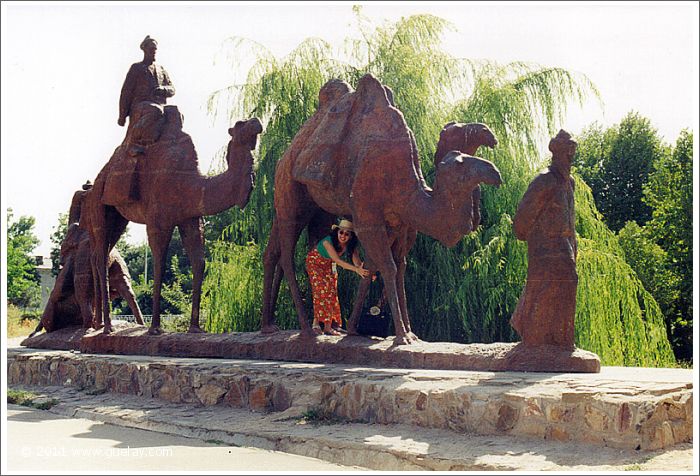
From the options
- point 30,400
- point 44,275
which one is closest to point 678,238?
point 30,400

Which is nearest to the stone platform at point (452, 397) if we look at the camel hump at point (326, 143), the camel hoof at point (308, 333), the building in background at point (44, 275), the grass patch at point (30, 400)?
the camel hoof at point (308, 333)

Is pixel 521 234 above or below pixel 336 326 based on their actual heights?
above

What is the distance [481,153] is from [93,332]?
634 cm

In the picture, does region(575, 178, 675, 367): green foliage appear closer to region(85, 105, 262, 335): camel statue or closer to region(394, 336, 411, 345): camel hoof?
region(394, 336, 411, 345): camel hoof

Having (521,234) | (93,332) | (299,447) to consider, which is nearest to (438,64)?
(93,332)

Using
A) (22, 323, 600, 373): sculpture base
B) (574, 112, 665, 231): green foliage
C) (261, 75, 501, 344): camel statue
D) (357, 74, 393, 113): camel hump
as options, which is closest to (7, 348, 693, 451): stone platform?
(22, 323, 600, 373): sculpture base

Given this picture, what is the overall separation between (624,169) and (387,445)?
25.7 meters

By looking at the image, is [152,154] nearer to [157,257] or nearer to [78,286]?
[157,257]

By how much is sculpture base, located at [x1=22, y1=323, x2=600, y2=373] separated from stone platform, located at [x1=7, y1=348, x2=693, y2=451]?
0.25 m

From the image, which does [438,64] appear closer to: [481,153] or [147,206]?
[481,153]

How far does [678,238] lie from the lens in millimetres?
22312

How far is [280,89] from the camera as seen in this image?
1526 centimetres

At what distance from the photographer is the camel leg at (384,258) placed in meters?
8.77

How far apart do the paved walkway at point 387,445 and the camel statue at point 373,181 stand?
1645 mm
